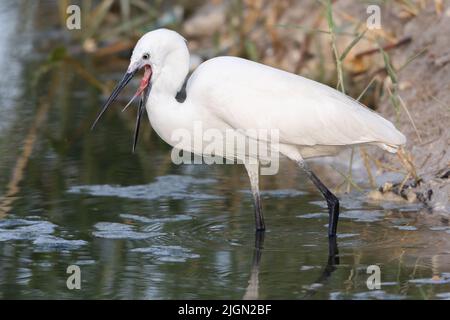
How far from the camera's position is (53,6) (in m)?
15.4

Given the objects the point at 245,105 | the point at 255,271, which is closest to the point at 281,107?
the point at 245,105

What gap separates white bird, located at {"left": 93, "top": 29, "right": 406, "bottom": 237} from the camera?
6.58 meters

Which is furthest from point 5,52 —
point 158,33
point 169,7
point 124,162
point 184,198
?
point 158,33

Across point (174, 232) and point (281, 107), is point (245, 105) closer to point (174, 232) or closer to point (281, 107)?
point (281, 107)

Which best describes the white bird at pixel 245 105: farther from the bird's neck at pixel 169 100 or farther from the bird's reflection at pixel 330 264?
the bird's reflection at pixel 330 264

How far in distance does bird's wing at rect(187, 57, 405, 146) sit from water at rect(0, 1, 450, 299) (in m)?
0.61

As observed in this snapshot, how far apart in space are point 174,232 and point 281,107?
1010 mm

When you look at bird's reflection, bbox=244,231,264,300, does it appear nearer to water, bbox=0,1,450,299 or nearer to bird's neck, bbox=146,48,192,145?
water, bbox=0,1,450,299

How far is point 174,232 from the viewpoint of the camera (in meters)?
6.82

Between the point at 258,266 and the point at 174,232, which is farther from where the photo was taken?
the point at 174,232

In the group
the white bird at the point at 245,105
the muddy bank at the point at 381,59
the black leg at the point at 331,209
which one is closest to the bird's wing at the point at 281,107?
the white bird at the point at 245,105

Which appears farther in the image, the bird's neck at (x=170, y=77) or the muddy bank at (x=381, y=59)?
the muddy bank at (x=381, y=59)

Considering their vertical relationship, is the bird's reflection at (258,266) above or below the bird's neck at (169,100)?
below

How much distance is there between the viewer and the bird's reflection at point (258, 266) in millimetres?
5555
